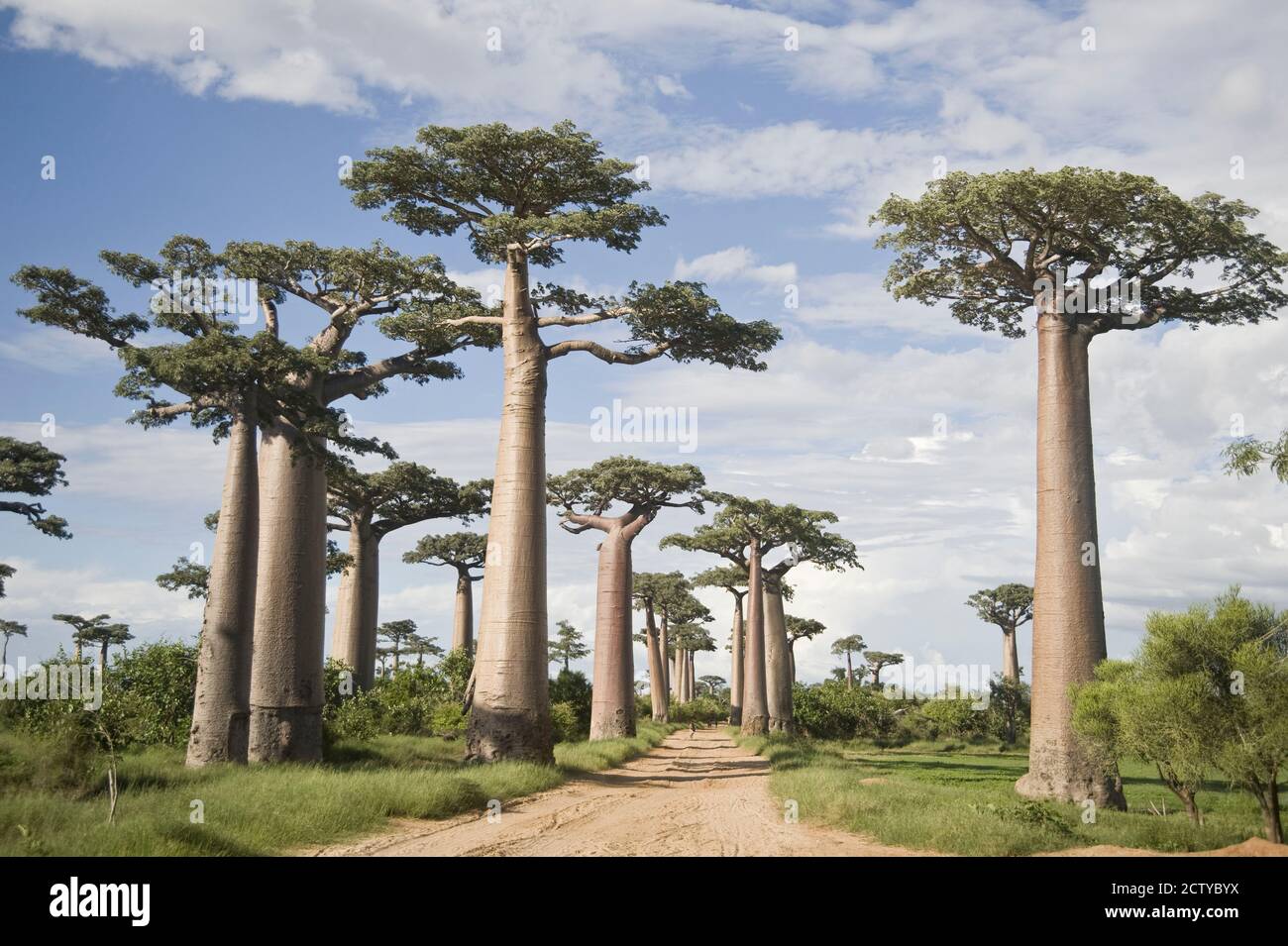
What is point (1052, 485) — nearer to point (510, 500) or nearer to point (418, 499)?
point (510, 500)

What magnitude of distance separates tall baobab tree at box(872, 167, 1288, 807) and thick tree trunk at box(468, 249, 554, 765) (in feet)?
24.8

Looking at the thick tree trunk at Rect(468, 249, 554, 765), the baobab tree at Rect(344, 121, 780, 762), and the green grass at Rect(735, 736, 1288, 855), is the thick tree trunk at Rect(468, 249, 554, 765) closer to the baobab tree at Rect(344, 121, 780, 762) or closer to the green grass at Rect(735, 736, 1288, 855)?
the baobab tree at Rect(344, 121, 780, 762)

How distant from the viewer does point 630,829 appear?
37.4ft

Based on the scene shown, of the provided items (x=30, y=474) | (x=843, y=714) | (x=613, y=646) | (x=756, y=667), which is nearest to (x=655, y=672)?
(x=843, y=714)

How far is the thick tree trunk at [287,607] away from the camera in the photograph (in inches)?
637

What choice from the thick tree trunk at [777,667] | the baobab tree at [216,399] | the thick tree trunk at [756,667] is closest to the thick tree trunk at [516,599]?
the baobab tree at [216,399]

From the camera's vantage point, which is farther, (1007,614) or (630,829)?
(1007,614)

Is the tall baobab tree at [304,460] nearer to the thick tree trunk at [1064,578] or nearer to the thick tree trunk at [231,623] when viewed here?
the thick tree trunk at [231,623]

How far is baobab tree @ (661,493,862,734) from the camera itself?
3531 cm

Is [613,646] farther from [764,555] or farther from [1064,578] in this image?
[1064,578]

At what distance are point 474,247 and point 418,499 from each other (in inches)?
458

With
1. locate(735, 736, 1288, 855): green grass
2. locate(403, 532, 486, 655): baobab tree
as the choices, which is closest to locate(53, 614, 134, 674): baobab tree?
locate(403, 532, 486, 655): baobab tree

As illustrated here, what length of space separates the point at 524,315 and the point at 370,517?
13437mm
